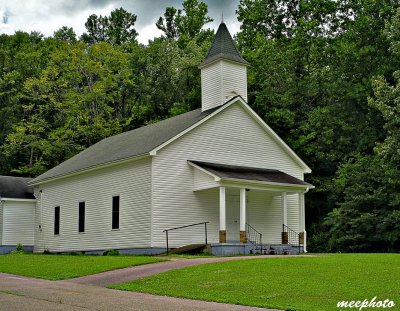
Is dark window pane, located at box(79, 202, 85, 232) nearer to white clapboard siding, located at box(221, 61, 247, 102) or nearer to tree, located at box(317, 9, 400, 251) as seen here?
white clapboard siding, located at box(221, 61, 247, 102)

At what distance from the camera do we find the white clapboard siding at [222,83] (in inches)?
1288

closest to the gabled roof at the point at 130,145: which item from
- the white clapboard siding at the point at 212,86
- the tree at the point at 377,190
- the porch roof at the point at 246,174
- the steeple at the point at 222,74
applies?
the white clapboard siding at the point at 212,86

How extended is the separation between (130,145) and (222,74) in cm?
615

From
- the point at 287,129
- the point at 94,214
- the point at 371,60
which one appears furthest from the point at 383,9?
the point at 94,214

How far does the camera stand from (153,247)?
92.3 ft

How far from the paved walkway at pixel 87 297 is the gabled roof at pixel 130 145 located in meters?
10.4

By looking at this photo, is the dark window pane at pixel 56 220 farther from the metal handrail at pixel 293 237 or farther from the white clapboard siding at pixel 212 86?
the metal handrail at pixel 293 237

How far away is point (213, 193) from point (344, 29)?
23.5 meters

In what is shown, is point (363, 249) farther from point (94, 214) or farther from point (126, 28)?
point (126, 28)

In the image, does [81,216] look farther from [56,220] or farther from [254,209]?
[254,209]

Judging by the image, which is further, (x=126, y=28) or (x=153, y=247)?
(x=126, y=28)

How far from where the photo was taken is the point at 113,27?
248 feet

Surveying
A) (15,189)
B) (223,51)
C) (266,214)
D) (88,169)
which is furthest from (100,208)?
(15,189)

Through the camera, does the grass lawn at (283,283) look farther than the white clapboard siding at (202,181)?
No
